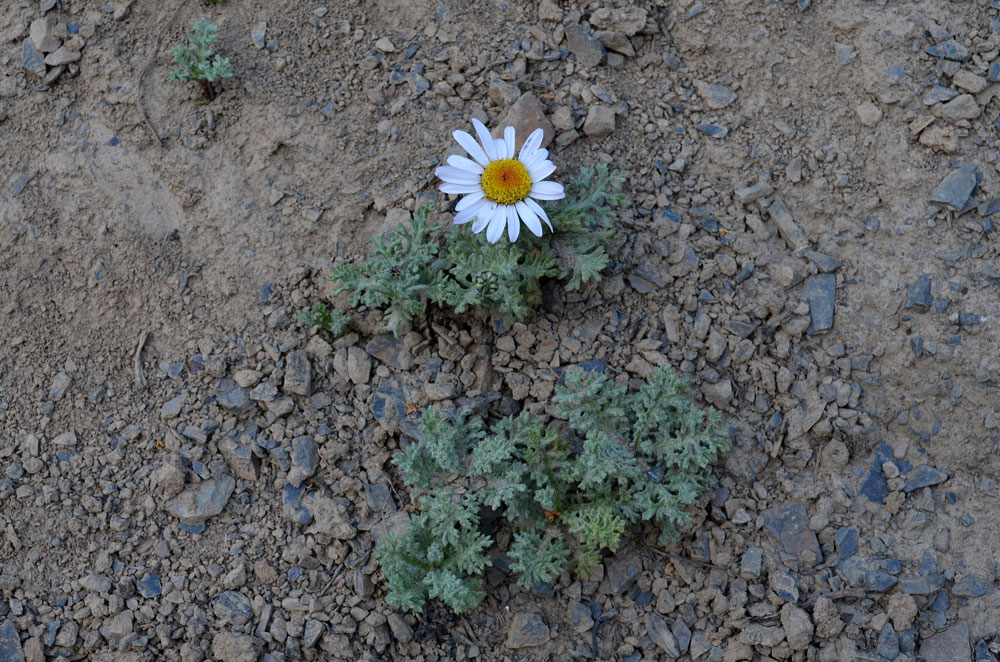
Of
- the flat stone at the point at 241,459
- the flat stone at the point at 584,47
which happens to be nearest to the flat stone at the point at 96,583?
the flat stone at the point at 241,459

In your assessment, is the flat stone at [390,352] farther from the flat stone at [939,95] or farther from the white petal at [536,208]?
the flat stone at [939,95]

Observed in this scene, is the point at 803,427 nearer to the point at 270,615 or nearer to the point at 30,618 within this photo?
the point at 270,615

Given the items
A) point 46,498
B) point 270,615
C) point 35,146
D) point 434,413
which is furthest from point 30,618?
point 35,146

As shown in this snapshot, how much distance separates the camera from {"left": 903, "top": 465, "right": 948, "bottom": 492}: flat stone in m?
3.59

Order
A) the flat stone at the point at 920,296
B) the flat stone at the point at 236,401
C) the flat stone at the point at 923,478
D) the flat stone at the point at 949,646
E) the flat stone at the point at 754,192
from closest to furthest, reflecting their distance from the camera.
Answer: the flat stone at the point at 949,646 → the flat stone at the point at 923,478 → the flat stone at the point at 920,296 → the flat stone at the point at 236,401 → the flat stone at the point at 754,192

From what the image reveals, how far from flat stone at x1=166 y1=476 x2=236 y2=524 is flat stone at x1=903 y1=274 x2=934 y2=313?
295 centimetres

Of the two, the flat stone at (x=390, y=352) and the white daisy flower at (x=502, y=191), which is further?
the flat stone at (x=390, y=352)

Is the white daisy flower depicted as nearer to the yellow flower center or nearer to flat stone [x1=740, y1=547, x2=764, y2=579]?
the yellow flower center

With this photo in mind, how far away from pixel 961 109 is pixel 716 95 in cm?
105

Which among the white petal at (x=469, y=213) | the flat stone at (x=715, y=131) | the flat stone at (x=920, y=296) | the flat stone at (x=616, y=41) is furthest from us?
the flat stone at (x=616, y=41)

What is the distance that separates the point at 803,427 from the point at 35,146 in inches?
146

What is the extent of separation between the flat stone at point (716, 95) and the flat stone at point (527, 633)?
2425 millimetres

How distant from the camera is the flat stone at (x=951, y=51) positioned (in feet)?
13.0

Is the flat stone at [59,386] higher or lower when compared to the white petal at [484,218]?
lower
